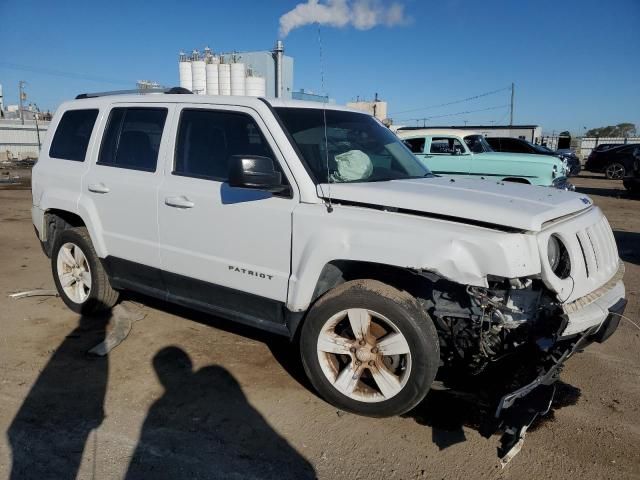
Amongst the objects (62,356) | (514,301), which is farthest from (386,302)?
(62,356)

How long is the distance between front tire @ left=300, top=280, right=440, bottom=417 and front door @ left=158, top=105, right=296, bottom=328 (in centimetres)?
39

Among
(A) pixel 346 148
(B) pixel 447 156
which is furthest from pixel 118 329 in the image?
(B) pixel 447 156

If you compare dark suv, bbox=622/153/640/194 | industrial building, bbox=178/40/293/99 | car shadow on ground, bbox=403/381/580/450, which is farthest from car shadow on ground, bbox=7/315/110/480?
dark suv, bbox=622/153/640/194

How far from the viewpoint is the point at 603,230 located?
3.41m

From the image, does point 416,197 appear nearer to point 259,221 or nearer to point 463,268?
point 463,268

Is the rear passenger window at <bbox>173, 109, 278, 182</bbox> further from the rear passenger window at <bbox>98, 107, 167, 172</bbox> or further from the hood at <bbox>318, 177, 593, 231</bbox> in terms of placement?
the hood at <bbox>318, 177, 593, 231</bbox>

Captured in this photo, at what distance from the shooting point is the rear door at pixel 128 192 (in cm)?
396

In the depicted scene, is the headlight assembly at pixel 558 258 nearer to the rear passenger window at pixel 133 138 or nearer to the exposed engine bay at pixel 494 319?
the exposed engine bay at pixel 494 319

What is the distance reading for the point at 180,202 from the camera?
3.68 meters

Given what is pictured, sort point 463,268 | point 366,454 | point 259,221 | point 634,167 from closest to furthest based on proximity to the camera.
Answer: point 463,268 → point 366,454 → point 259,221 → point 634,167

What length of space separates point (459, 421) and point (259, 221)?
6.04 ft

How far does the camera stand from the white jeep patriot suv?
2.80 metres

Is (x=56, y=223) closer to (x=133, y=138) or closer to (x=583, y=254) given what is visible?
(x=133, y=138)

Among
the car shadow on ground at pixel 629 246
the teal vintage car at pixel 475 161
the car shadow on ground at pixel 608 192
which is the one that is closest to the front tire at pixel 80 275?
the car shadow on ground at pixel 629 246
